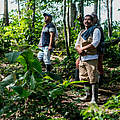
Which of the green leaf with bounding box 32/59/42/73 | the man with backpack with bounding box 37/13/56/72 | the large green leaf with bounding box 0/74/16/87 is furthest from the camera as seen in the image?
the man with backpack with bounding box 37/13/56/72

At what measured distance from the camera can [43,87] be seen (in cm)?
185

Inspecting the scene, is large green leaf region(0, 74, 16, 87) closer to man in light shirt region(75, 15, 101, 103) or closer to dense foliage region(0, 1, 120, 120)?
dense foliage region(0, 1, 120, 120)

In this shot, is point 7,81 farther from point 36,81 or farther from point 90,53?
point 90,53

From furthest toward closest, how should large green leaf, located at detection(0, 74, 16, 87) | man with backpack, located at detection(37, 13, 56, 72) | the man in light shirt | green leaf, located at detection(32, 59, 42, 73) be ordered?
man with backpack, located at detection(37, 13, 56, 72)
the man in light shirt
green leaf, located at detection(32, 59, 42, 73)
large green leaf, located at detection(0, 74, 16, 87)

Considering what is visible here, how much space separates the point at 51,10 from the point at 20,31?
109 inches

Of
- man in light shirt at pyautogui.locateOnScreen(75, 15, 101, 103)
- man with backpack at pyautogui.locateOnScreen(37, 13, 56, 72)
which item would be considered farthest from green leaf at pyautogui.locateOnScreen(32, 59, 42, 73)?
man with backpack at pyautogui.locateOnScreen(37, 13, 56, 72)

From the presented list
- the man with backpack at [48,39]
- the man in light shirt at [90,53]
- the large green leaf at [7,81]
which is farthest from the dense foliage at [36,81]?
the man with backpack at [48,39]

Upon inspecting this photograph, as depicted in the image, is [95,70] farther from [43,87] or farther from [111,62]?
[111,62]

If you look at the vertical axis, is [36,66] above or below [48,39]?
below

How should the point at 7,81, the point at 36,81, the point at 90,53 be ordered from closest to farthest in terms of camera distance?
the point at 7,81, the point at 36,81, the point at 90,53

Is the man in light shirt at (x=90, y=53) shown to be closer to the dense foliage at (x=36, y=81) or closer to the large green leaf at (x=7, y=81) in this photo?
the dense foliage at (x=36, y=81)

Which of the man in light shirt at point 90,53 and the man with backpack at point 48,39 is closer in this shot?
the man in light shirt at point 90,53

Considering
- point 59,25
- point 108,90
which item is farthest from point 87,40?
point 59,25

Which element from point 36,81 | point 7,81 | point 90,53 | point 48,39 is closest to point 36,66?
point 36,81
